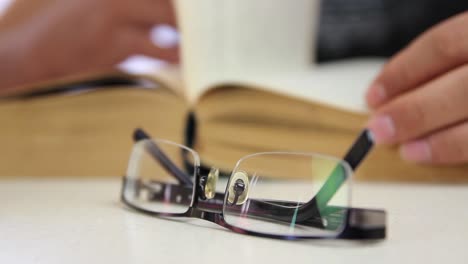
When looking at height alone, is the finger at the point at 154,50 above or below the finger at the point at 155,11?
below

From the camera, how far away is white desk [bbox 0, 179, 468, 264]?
26 cm

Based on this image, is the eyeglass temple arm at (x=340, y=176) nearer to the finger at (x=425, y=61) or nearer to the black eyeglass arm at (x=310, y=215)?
the black eyeglass arm at (x=310, y=215)

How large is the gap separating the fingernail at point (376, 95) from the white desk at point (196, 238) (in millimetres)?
91

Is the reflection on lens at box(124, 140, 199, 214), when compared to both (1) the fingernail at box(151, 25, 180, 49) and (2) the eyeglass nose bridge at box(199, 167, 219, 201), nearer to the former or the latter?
(2) the eyeglass nose bridge at box(199, 167, 219, 201)

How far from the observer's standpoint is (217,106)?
0.52 meters

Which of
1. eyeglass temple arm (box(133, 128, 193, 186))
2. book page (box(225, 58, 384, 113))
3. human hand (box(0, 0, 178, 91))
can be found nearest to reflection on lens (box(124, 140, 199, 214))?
eyeglass temple arm (box(133, 128, 193, 186))

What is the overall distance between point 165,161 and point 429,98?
0.71ft

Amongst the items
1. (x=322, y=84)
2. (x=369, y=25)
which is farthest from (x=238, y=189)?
(x=369, y=25)

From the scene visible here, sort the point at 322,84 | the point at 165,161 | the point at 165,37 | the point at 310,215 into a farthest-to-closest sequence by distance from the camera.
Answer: the point at 165,37, the point at 322,84, the point at 165,161, the point at 310,215

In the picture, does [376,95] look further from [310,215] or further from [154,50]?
[154,50]

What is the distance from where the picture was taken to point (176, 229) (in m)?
0.31

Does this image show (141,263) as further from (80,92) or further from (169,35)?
(169,35)

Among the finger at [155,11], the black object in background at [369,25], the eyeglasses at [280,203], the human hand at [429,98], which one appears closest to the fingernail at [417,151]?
the human hand at [429,98]

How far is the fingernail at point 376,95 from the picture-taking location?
0.46 metres
